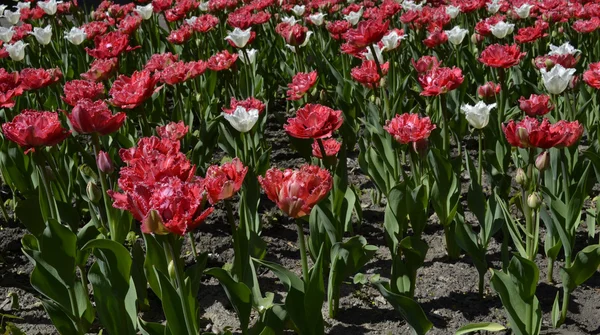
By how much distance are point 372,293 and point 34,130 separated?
131cm

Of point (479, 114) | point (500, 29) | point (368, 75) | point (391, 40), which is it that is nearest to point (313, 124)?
point (479, 114)

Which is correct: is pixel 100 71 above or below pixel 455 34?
above

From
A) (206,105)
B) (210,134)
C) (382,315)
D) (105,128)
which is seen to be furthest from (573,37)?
(105,128)

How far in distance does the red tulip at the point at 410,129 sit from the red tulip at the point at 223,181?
2.48ft

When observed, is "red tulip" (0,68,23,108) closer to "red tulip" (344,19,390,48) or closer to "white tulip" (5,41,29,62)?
"white tulip" (5,41,29,62)

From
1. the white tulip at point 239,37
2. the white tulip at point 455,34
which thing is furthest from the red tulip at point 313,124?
the white tulip at point 455,34

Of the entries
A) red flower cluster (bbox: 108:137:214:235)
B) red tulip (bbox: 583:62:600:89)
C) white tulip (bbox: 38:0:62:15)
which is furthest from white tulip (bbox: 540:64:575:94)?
white tulip (bbox: 38:0:62:15)

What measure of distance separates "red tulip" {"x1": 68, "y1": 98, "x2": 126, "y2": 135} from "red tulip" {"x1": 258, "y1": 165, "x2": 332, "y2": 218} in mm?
740

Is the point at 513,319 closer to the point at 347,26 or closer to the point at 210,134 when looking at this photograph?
the point at 210,134

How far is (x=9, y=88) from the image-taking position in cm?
302

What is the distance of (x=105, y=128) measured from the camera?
2230mm

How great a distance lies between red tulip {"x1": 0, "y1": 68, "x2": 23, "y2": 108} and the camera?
2.81 meters

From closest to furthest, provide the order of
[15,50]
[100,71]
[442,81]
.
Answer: [442,81]
[100,71]
[15,50]

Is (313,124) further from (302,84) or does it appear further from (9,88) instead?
(9,88)
